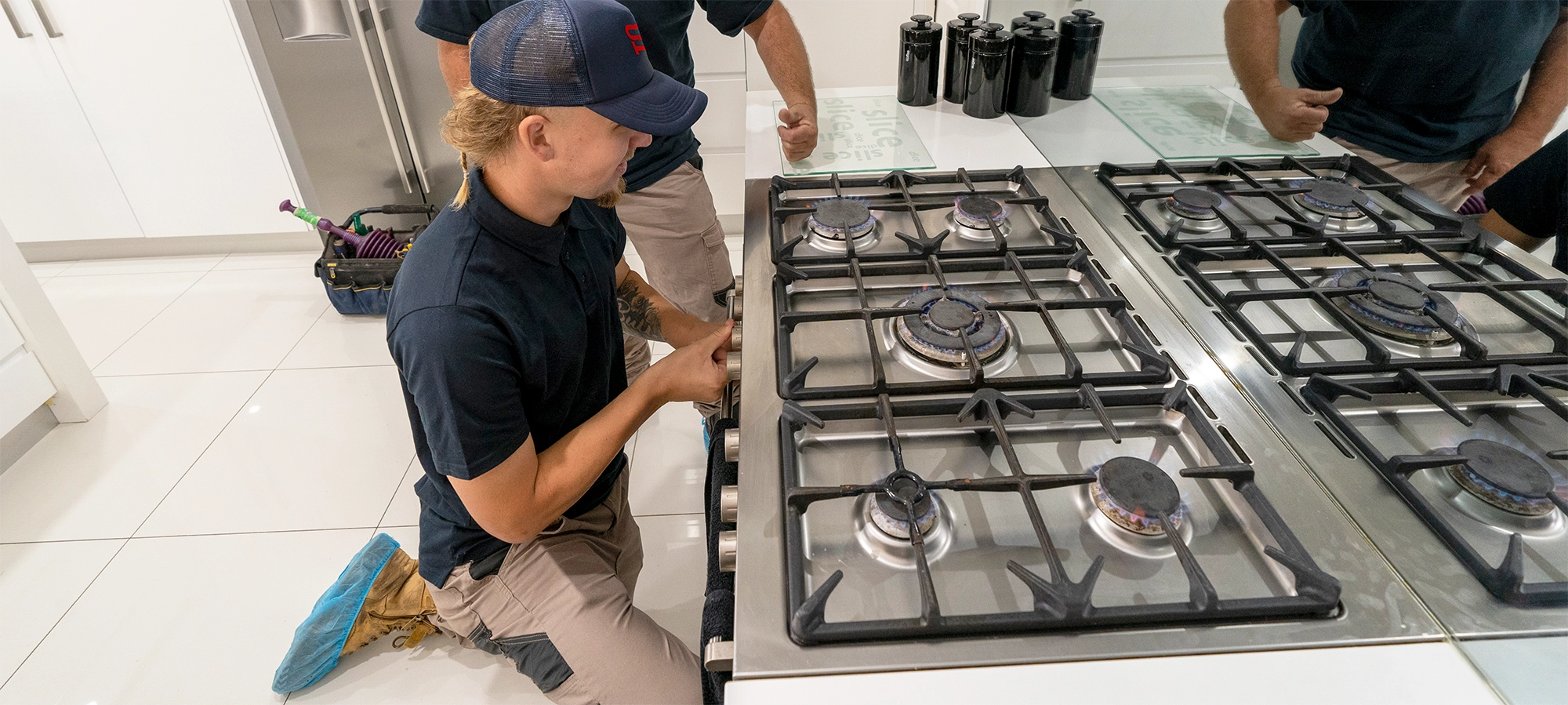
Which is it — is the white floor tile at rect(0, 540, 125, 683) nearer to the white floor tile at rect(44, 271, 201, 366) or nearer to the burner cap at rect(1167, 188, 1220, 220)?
the white floor tile at rect(44, 271, 201, 366)

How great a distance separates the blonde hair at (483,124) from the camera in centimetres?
82

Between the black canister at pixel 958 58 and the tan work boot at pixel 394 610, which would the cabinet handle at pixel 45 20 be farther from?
the black canister at pixel 958 58

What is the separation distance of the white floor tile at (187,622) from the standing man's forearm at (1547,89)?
211cm

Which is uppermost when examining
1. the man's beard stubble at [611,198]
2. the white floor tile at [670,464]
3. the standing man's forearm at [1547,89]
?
the standing man's forearm at [1547,89]

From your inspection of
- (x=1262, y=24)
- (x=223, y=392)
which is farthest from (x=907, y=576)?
(x=223, y=392)

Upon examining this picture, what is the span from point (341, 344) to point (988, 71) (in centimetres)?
213

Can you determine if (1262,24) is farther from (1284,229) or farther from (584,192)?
(584,192)

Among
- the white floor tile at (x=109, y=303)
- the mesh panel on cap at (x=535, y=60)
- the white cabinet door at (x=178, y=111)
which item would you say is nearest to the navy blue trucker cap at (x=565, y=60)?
the mesh panel on cap at (x=535, y=60)

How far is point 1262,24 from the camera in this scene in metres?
1.13

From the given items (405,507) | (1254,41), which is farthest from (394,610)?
(1254,41)

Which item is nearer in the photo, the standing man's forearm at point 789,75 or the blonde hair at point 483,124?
the blonde hair at point 483,124

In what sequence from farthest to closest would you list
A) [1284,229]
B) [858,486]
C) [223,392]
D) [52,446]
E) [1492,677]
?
[223,392]
[52,446]
[1284,229]
[858,486]
[1492,677]

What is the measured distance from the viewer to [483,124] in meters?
0.83

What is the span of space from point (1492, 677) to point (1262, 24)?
0.91 m
